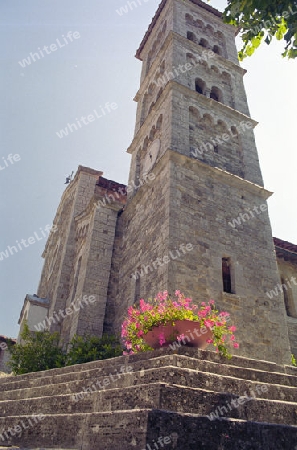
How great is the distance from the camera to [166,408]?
3.87 metres

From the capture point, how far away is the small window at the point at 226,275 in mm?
11297

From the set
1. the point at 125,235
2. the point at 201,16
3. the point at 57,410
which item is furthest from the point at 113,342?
the point at 201,16

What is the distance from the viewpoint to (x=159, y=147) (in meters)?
14.9

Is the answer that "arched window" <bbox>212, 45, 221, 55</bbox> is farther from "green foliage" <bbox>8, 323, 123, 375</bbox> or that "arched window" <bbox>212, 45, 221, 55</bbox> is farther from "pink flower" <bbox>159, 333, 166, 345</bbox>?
"pink flower" <bbox>159, 333, 166, 345</bbox>

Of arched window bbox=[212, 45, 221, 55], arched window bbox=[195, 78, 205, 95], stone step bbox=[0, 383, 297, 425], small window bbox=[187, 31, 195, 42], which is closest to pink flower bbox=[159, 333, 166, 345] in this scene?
stone step bbox=[0, 383, 297, 425]

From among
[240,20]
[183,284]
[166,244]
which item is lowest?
[183,284]

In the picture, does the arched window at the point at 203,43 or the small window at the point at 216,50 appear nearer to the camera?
the arched window at the point at 203,43

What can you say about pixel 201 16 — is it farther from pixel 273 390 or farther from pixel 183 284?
pixel 273 390

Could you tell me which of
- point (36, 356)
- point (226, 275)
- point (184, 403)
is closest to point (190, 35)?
point (226, 275)

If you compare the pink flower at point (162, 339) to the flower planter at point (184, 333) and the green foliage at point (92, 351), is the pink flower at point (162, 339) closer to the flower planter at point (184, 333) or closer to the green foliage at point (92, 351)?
the flower planter at point (184, 333)

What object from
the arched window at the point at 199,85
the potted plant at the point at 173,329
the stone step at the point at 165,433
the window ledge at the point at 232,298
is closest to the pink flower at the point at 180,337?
the potted plant at the point at 173,329

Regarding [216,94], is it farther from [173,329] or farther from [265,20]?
[173,329]

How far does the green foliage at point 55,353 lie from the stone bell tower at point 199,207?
72.9 inches

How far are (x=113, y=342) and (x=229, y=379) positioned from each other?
743 cm
